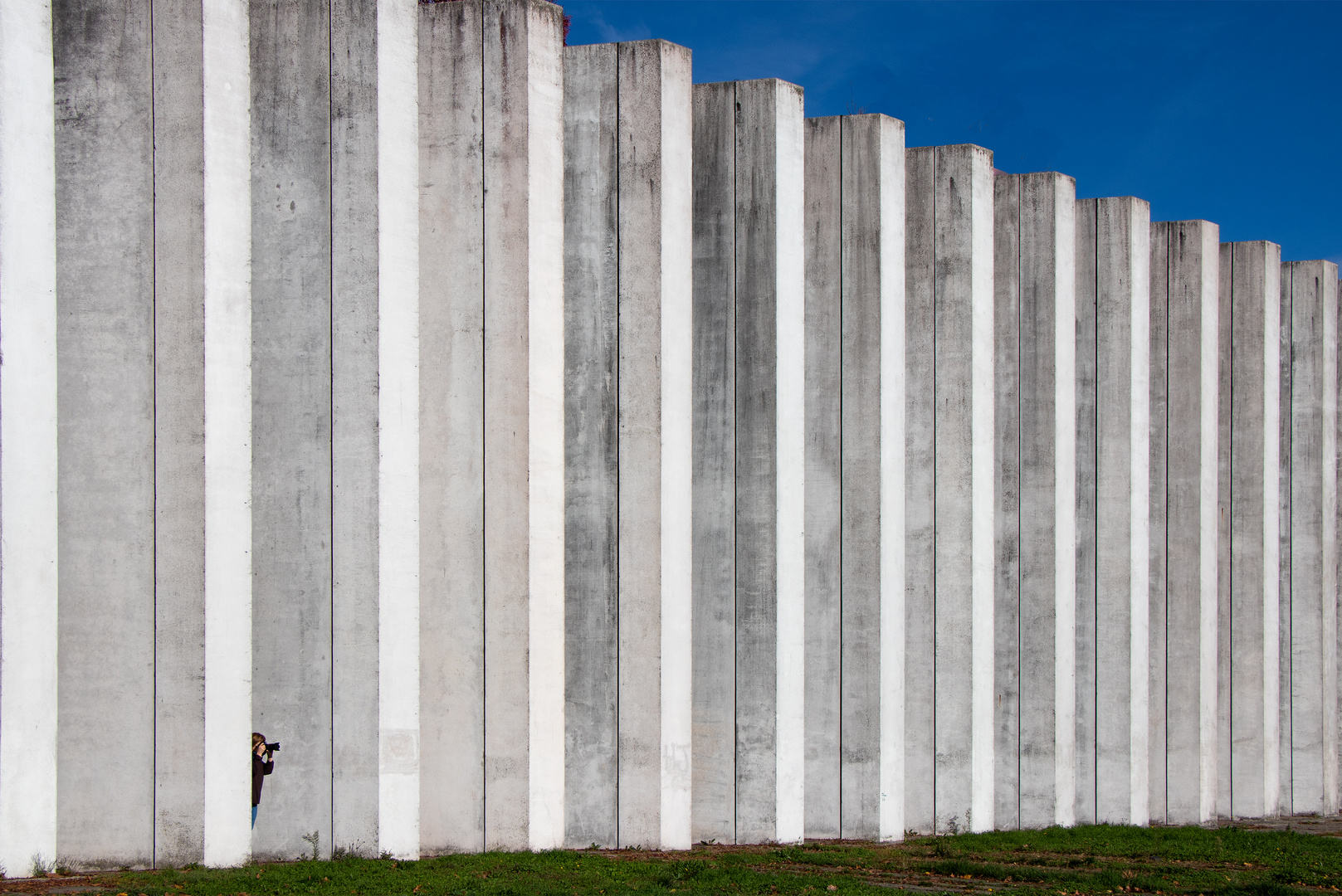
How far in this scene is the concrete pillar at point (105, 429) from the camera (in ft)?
32.7

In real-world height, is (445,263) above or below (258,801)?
above

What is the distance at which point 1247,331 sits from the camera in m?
17.0

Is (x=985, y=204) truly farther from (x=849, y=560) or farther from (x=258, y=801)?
(x=258, y=801)

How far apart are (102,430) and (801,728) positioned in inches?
324

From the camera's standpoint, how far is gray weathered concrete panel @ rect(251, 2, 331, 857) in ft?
34.0

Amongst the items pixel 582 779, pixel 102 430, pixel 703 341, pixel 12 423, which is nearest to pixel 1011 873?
pixel 582 779

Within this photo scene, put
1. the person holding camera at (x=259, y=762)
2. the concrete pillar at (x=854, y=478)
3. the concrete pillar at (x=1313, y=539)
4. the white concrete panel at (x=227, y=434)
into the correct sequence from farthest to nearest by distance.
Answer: the concrete pillar at (x=1313, y=539), the concrete pillar at (x=854, y=478), the person holding camera at (x=259, y=762), the white concrete panel at (x=227, y=434)

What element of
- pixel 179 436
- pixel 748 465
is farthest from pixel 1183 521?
pixel 179 436

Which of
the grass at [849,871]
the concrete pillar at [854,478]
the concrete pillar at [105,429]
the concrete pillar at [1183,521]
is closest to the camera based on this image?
the grass at [849,871]

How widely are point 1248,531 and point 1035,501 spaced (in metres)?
4.95

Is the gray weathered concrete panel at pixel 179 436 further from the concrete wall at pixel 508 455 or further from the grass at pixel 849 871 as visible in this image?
the grass at pixel 849 871

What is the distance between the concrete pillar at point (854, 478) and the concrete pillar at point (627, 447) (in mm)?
1968

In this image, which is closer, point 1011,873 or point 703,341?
point 1011,873

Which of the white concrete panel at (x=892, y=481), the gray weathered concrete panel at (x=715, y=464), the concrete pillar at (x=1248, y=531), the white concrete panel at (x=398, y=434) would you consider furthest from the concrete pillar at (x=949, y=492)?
the white concrete panel at (x=398, y=434)
